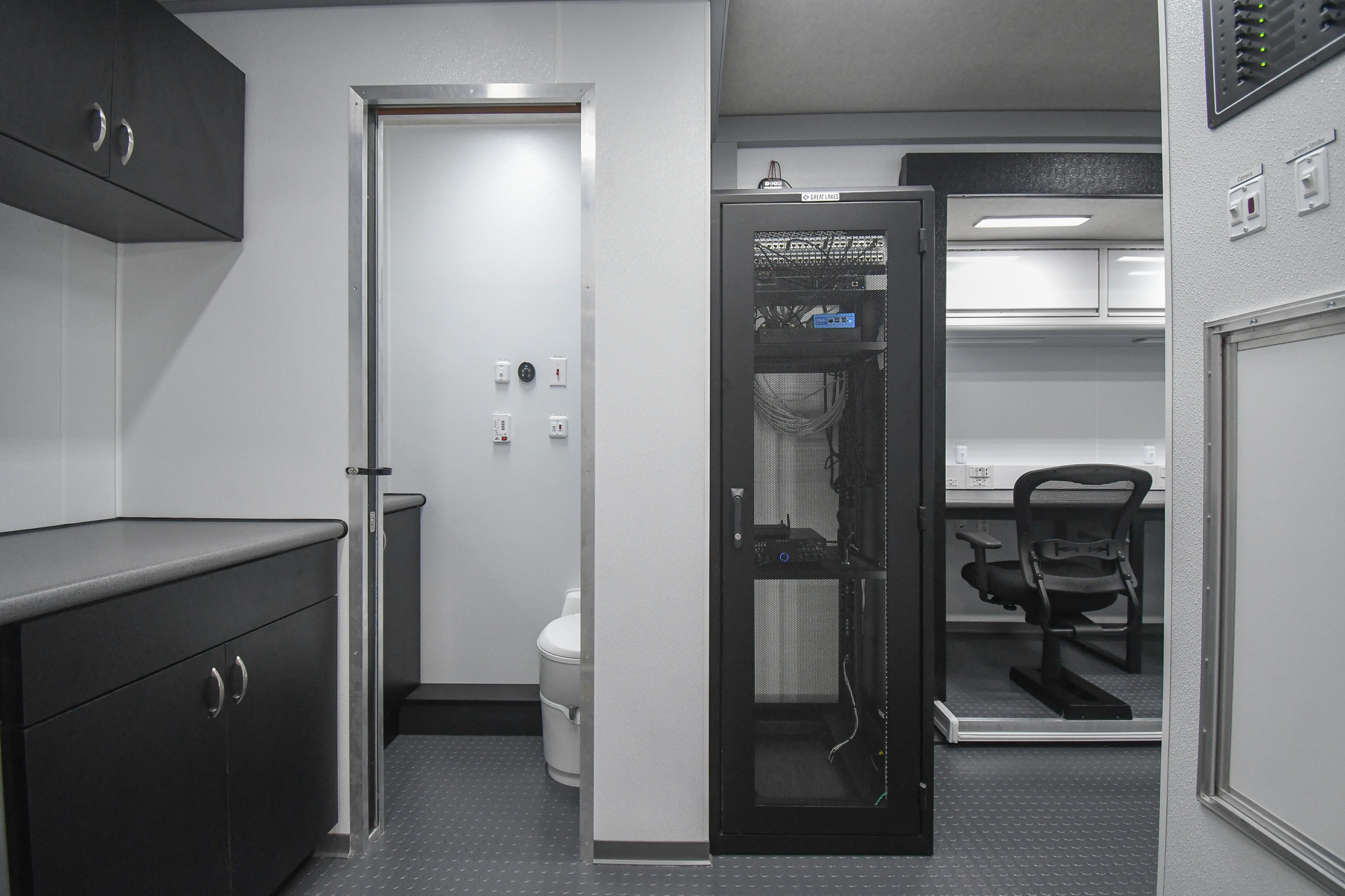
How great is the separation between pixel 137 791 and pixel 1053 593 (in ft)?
9.03

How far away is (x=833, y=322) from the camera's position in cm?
158

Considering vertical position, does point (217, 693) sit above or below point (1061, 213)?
below

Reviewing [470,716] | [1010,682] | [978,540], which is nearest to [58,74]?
[470,716]

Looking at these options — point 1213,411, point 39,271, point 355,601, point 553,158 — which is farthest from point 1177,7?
point 39,271

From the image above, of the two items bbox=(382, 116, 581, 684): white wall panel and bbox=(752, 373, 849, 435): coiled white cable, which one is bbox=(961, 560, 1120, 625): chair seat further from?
bbox=(382, 116, 581, 684): white wall panel

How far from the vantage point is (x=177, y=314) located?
1.56 meters

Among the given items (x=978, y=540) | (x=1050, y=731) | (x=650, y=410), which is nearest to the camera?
(x=650, y=410)

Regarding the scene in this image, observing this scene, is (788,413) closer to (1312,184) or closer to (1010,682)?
(1312,184)

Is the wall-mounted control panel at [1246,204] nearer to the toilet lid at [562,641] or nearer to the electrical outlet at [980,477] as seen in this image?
the toilet lid at [562,641]

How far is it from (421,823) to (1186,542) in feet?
6.68

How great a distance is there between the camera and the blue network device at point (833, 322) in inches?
62.2

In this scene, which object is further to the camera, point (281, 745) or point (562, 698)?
point (562, 698)

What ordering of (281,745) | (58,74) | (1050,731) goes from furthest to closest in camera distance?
1. (1050,731)
2. (281,745)
3. (58,74)

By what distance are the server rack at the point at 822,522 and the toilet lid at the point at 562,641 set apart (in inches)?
19.0
